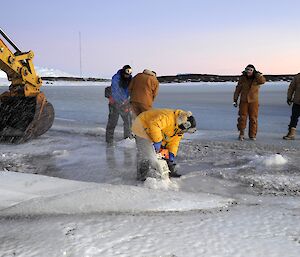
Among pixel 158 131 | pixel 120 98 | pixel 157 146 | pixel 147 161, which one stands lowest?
pixel 147 161

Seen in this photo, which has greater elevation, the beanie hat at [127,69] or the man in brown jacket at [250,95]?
the beanie hat at [127,69]

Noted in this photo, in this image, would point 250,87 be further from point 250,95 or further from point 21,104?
point 21,104

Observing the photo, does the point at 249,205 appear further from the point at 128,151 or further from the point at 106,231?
the point at 128,151

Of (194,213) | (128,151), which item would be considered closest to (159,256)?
(194,213)

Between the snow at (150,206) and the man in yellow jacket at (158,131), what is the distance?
300 mm

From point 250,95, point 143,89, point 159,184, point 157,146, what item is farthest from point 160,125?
point 250,95

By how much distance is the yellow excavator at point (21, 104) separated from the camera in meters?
8.04

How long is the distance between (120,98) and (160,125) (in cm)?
300

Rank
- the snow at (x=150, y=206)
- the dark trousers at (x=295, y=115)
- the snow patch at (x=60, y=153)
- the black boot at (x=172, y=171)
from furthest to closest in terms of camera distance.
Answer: the dark trousers at (x=295, y=115) < the snow patch at (x=60, y=153) < the black boot at (x=172, y=171) < the snow at (x=150, y=206)

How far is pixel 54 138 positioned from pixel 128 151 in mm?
2316

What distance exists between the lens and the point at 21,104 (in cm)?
841

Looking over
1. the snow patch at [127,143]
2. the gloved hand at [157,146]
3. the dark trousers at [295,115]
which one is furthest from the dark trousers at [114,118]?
the dark trousers at [295,115]

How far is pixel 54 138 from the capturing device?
8.48 m

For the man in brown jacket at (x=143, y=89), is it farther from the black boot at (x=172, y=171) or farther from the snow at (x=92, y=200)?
the snow at (x=92, y=200)
